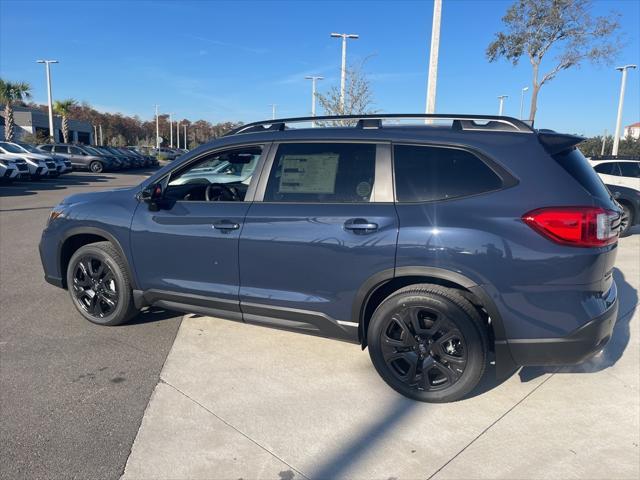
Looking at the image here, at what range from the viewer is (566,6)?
15.9 metres

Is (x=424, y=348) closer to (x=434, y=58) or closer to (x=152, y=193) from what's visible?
(x=152, y=193)

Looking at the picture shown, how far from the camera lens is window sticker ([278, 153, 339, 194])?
338cm

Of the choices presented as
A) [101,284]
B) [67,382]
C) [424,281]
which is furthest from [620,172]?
[67,382]

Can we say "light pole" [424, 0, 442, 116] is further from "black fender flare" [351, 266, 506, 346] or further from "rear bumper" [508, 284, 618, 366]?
"rear bumper" [508, 284, 618, 366]

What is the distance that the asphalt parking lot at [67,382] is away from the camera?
2.57m

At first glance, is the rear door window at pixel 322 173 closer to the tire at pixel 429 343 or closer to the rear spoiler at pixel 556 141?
the tire at pixel 429 343

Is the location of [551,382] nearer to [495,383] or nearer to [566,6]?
[495,383]

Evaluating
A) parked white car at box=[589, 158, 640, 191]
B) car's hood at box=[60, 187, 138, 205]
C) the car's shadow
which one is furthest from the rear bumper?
parked white car at box=[589, 158, 640, 191]

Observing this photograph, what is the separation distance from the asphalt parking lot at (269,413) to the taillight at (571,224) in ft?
3.81

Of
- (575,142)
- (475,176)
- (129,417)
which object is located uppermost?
(575,142)

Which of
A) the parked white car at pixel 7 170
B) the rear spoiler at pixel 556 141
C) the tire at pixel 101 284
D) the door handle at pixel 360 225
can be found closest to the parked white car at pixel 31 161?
the parked white car at pixel 7 170

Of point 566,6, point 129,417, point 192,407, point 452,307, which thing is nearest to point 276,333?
point 192,407

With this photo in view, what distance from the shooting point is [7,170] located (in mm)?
17359

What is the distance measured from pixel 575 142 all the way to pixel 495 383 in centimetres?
173
